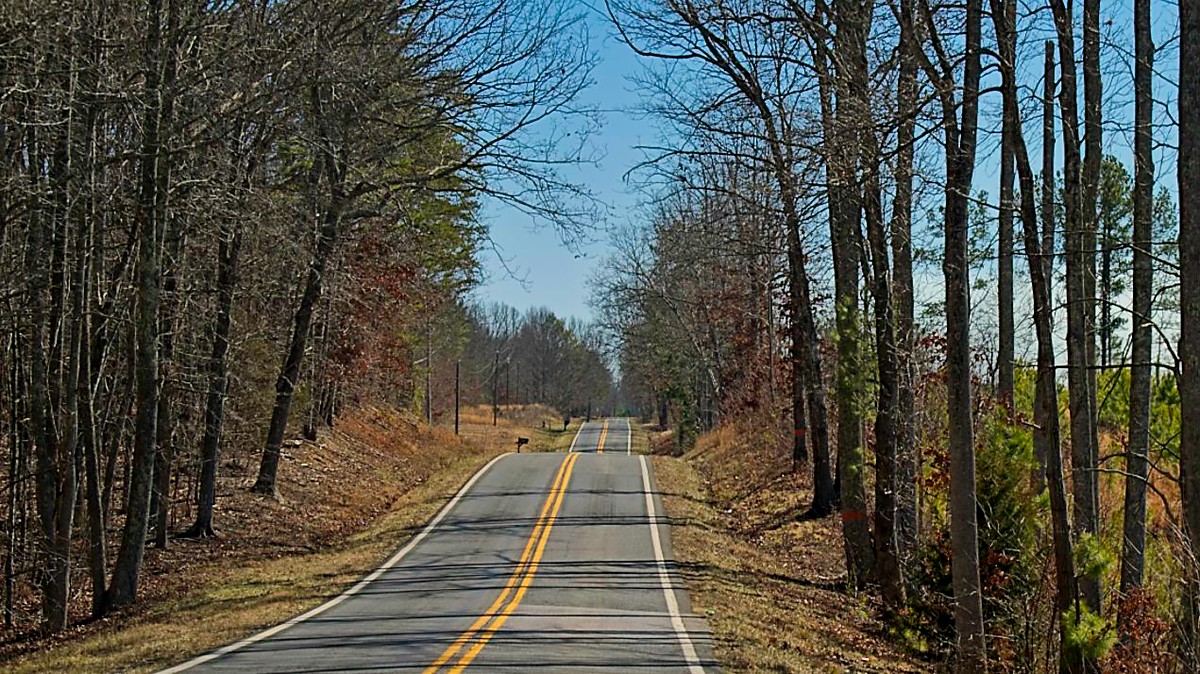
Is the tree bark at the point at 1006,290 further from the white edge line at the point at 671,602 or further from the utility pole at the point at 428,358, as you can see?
the utility pole at the point at 428,358

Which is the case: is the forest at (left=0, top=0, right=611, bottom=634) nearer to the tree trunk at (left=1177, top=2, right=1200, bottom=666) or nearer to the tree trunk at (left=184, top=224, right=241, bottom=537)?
the tree trunk at (left=184, top=224, right=241, bottom=537)

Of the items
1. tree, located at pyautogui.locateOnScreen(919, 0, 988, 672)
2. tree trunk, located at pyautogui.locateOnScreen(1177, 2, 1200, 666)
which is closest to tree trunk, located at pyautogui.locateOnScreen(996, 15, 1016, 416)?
tree, located at pyautogui.locateOnScreen(919, 0, 988, 672)

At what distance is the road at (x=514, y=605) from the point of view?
10.8 m

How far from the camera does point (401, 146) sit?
2111cm

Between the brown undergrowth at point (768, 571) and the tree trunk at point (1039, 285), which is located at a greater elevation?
the tree trunk at point (1039, 285)

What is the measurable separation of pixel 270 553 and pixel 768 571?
30.5ft

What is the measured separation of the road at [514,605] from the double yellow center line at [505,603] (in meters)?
0.02

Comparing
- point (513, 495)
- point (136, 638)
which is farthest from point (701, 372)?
point (136, 638)

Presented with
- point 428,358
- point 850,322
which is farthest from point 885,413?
point 428,358

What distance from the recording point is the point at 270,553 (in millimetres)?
20844

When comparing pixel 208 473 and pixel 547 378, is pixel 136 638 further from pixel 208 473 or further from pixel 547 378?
pixel 547 378

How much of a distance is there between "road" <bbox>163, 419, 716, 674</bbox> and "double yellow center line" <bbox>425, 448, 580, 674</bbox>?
0.02 m

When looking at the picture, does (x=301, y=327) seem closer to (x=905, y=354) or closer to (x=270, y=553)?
(x=270, y=553)

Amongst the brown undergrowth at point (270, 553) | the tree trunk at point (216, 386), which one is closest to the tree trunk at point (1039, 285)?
the brown undergrowth at point (270, 553)
